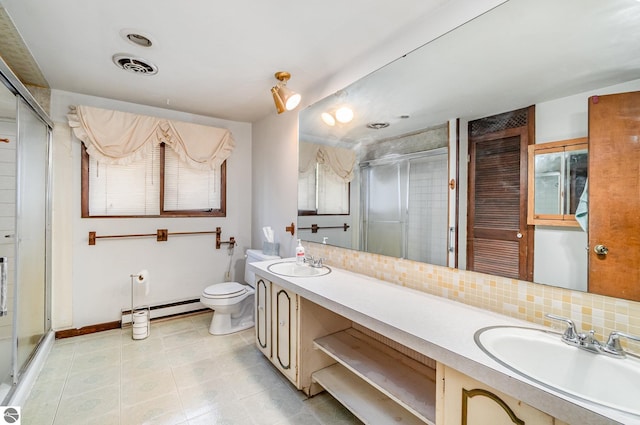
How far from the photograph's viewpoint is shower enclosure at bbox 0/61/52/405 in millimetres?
1805

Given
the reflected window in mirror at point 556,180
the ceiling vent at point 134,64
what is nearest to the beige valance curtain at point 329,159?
the reflected window in mirror at point 556,180

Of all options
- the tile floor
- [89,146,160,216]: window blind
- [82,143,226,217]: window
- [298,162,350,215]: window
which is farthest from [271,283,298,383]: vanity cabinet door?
[89,146,160,216]: window blind

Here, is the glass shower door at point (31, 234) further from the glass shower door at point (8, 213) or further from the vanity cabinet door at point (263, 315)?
the vanity cabinet door at point (263, 315)

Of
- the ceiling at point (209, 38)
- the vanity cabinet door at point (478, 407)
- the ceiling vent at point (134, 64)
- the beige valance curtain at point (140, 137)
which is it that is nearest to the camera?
the vanity cabinet door at point (478, 407)

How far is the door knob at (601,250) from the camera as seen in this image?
41.0 inches

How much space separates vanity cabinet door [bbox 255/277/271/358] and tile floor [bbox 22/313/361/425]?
17 cm

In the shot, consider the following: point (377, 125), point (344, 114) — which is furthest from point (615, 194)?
point (344, 114)

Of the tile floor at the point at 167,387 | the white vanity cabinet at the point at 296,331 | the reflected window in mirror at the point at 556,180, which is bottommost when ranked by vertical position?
the tile floor at the point at 167,387

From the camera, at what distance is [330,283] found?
1857 mm

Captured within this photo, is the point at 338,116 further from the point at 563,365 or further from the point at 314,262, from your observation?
the point at 563,365

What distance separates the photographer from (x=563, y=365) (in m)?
0.99

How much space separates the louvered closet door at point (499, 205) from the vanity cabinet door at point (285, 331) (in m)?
1.14

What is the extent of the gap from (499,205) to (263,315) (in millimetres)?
1826

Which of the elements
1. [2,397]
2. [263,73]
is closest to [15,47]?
[263,73]
